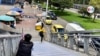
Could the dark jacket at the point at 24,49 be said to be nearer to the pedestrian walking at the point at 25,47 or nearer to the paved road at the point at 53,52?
the pedestrian walking at the point at 25,47

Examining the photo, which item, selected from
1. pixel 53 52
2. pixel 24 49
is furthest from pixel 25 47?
pixel 53 52

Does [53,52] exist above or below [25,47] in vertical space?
below

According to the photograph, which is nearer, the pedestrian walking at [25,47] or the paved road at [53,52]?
the pedestrian walking at [25,47]

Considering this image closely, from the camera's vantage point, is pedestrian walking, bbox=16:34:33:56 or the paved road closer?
pedestrian walking, bbox=16:34:33:56

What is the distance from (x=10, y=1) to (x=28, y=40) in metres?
75.9

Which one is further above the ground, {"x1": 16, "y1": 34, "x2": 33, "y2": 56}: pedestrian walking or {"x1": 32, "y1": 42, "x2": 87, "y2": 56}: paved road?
{"x1": 16, "y1": 34, "x2": 33, "y2": 56}: pedestrian walking

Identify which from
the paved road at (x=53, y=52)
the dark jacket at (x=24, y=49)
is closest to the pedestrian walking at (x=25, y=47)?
the dark jacket at (x=24, y=49)

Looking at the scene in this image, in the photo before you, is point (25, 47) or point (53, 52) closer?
point (25, 47)

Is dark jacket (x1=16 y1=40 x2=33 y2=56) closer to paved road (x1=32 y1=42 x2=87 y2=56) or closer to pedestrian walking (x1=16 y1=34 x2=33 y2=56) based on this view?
pedestrian walking (x1=16 y1=34 x2=33 y2=56)

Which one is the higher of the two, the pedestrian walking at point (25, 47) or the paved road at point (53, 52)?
the pedestrian walking at point (25, 47)

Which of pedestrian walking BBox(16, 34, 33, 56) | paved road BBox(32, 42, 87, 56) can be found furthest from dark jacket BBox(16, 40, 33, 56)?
paved road BBox(32, 42, 87, 56)

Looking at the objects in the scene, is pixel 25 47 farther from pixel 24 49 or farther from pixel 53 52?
pixel 53 52

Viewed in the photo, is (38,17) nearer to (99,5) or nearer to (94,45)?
(99,5)

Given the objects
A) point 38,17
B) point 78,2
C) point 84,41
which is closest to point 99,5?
point 38,17
